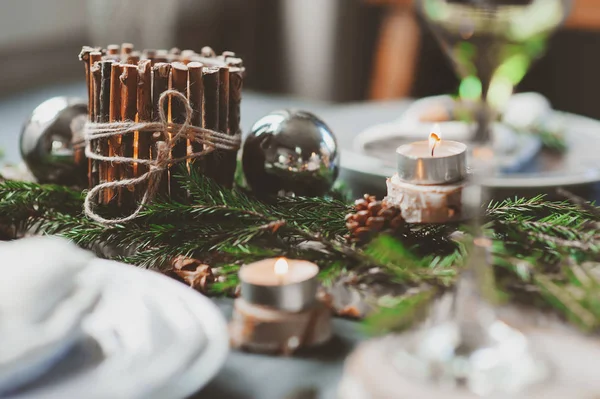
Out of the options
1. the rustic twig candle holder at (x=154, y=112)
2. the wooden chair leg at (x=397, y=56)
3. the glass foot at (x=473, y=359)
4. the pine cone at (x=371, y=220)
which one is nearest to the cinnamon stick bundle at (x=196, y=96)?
the rustic twig candle holder at (x=154, y=112)

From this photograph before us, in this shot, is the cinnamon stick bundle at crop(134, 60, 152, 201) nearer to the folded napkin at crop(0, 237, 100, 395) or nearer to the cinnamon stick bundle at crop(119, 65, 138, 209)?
the cinnamon stick bundle at crop(119, 65, 138, 209)

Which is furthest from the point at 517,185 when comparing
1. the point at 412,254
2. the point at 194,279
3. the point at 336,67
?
the point at 336,67

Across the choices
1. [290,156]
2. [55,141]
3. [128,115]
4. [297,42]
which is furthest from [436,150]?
[297,42]

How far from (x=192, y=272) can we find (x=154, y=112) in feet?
0.46

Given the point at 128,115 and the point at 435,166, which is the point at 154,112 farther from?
the point at 435,166

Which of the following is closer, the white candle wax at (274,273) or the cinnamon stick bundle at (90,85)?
the white candle wax at (274,273)

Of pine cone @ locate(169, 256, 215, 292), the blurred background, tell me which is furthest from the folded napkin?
the blurred background

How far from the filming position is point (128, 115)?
0.56 metres

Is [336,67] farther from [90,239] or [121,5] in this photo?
[90,239]

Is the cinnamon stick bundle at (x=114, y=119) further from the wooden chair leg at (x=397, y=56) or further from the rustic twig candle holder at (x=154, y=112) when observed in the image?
the wooden chair leg at (x=397, y=56)

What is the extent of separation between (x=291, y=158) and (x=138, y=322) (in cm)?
27

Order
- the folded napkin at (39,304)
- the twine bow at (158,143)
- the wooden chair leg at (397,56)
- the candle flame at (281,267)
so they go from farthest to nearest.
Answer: the wooden chair leg at (397,56), the twine bow at (158,143), the candle flame at (281,267), the folded napkin at (39,304)

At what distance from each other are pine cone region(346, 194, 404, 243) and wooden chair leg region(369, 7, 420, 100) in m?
1.37

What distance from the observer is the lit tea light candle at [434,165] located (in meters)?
0.50
